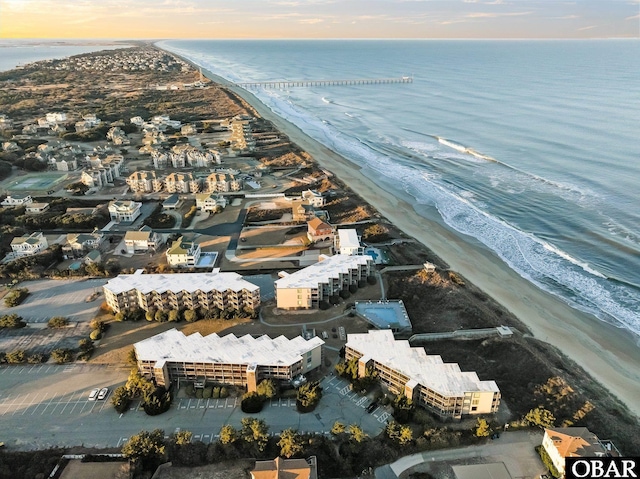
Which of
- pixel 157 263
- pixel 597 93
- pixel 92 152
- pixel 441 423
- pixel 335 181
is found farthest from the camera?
pixel 597 93

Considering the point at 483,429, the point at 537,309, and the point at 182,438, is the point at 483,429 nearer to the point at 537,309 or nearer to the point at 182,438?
the point at 182,438

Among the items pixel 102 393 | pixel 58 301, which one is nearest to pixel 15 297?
pixel 58 301

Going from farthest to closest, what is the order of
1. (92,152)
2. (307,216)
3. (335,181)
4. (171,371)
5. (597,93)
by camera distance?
(597,93)
(92,152)
(335,181)
(307,216)
(171,371)

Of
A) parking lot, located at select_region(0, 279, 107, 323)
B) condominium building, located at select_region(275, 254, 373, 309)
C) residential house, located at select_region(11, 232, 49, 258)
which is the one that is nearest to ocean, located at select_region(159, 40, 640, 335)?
condominium building, located at select_region(275, 254, 373, 309)

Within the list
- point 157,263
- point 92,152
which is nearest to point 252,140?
point 92,152

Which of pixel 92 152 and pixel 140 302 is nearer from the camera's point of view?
pixel 140 302

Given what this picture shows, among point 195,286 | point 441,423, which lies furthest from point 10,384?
point 441,423

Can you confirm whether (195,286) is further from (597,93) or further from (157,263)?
(597,93)
